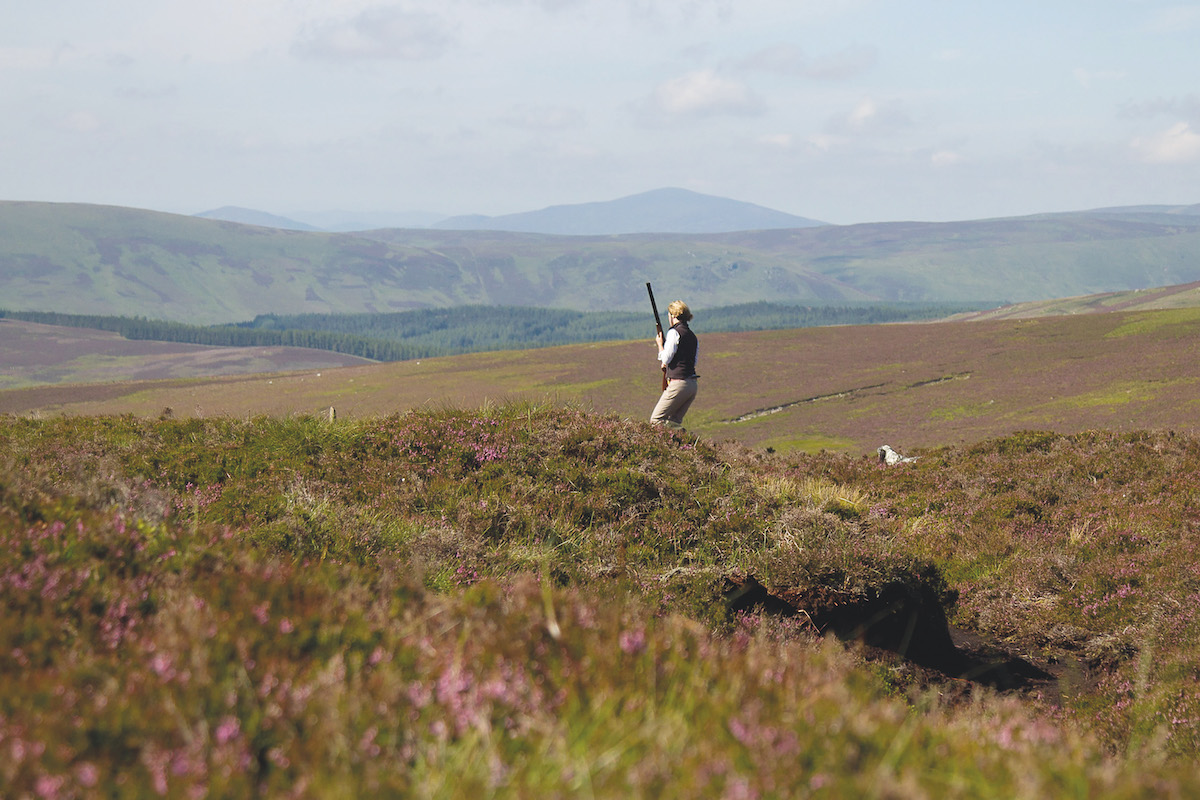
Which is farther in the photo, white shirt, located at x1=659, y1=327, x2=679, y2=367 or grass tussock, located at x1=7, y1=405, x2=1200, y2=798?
white shirt, located at x1=659, y1=327, x2=679, y2=367

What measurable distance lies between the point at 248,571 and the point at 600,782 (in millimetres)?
2247

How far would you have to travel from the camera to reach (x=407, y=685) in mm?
3061

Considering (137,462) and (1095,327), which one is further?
(1095,327)

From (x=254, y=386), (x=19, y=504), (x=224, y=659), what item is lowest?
(x=254, y=386)

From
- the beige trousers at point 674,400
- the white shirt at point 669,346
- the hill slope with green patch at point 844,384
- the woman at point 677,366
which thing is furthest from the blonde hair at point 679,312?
the hill slope with green patch at point 844,384

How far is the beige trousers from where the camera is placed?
13.7 meters

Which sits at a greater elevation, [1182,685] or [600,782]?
[600,782]

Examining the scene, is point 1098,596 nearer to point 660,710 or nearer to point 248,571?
point 660,710

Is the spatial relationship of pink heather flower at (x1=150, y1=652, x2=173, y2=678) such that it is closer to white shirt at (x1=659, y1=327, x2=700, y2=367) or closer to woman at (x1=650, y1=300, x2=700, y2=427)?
woman at (x1=650, y1=300, x2=700, y2=427)

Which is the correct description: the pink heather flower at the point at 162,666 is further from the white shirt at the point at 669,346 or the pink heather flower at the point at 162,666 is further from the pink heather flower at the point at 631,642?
the white shirt at the point at 669,346

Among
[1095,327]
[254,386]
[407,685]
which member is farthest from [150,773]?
[1095,327]

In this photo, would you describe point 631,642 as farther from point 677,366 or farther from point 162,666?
point 677,366

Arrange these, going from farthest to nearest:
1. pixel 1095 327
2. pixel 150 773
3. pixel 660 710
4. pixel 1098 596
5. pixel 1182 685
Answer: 1. pixel 1095 327
2. pixel 1098 596
3. pixel 1182 685
4. pixel 660 710
5. pixel 150 773

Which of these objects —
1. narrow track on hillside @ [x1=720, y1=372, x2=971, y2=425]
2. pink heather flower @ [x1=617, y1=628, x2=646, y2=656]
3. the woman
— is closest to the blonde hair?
the woman
